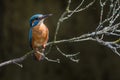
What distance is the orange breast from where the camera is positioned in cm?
545

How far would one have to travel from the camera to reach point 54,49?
9.88m

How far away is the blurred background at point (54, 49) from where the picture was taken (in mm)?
9742

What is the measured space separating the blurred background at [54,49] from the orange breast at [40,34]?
13.7 ft

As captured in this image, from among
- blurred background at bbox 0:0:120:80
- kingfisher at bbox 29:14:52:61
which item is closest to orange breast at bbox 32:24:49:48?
kingfisher at bbox 29:14:52:61

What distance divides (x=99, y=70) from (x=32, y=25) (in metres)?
4.70

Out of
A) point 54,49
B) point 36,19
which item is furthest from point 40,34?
point 54,49

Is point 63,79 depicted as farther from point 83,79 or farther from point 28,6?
point 28,6

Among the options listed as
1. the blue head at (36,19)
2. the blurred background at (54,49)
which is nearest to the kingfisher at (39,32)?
the blue head at (36,19)

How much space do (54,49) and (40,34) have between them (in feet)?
14.5

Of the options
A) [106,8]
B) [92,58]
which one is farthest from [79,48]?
[106,8]

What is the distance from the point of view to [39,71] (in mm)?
10000

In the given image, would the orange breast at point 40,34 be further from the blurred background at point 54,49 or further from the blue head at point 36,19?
the blurred background at point 54,49

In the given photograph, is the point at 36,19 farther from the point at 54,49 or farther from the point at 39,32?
the point at 54,49

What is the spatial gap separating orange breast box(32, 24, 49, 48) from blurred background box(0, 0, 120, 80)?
418cm
